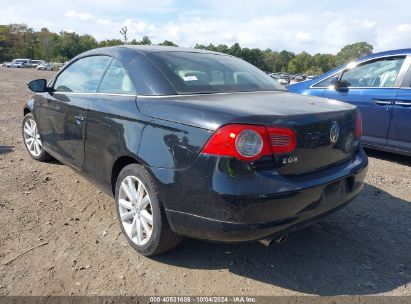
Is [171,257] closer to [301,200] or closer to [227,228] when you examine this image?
[227,228]

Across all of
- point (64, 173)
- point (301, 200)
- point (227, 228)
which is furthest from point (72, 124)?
point (301, 200)

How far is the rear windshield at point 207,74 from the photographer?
301cm

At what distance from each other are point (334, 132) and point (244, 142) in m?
0.79

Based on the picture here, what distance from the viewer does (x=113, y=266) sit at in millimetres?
2857

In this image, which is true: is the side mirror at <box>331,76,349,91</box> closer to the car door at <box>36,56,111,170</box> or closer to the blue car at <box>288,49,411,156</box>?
the blue car at <box>288,49,411,156</box>

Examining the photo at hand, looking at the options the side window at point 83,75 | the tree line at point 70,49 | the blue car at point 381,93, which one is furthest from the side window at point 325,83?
the tree line at point 70,49

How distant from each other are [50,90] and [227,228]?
300 centimetres

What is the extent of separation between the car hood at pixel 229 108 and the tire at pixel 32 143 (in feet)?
8.70

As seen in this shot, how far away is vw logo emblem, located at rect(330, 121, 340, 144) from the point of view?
8.91ft

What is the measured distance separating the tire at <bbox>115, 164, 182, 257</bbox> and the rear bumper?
0.35 ft

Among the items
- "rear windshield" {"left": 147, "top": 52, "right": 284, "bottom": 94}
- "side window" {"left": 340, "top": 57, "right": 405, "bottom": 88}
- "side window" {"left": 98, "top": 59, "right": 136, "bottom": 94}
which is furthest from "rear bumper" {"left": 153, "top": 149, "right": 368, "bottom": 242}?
"side window" {"left": 340, "top": 57, "right": 405, "bottom": 88}

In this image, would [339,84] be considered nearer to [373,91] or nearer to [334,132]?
[373,91]

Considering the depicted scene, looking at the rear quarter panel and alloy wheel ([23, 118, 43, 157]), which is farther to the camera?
alloy wheel ([23, 118, 43, 157])

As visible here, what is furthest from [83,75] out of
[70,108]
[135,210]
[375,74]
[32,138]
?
[375,74]
